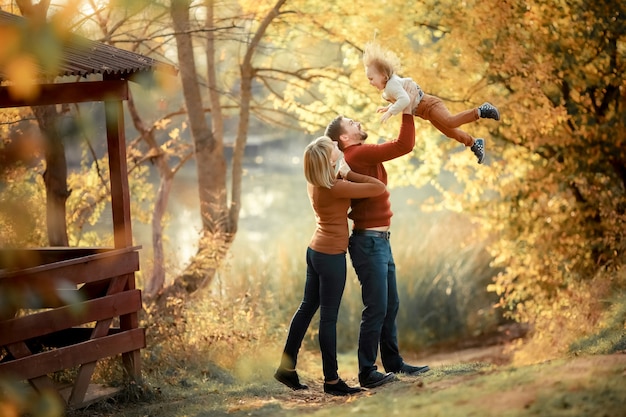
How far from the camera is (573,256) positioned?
1054 centimetres

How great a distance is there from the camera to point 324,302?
5777mm

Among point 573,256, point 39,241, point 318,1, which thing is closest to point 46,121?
point 39,241

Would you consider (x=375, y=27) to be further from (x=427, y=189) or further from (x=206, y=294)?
(x=427, y=189)

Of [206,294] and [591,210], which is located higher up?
[591,210]

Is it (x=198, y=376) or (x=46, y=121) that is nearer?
(x=198, y=376)

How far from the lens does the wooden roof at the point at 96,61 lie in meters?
6.14

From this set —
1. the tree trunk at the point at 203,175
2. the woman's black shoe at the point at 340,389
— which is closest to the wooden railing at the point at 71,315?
the woman's black shoe at the point at 340,389

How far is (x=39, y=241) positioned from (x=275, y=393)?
4388 millimetres

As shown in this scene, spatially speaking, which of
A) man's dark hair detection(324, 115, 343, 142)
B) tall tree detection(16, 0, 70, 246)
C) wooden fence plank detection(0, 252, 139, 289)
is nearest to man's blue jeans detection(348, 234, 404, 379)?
man's dark hair detection(324, 115, 343, 142)

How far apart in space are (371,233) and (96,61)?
7.75 feet

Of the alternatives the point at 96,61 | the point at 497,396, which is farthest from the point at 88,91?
the point at 497,396

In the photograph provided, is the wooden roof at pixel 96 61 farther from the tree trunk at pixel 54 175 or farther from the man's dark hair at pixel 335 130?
the tree trunk at pixel 54 175

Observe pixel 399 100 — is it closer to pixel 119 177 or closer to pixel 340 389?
pixel 340 389

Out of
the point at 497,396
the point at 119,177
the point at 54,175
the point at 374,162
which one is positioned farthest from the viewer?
the point at 54,175
